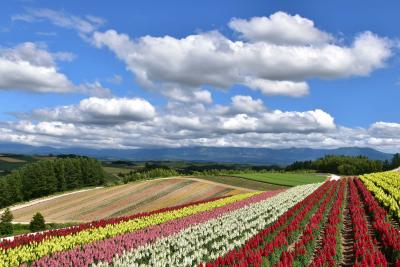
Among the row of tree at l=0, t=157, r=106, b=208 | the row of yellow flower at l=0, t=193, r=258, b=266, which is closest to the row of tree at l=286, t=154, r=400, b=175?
the row of tree at l=0, t=157, r=106, b=208

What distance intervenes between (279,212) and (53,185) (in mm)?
97438

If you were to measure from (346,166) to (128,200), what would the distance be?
91744mm

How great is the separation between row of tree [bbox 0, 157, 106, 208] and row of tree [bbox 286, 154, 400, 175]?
7437cm

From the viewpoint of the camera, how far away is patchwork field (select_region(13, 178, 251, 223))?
59.6m

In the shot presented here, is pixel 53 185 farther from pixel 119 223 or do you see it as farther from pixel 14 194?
pixel 119 223

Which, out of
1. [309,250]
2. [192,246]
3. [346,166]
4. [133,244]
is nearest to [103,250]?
[133,244]

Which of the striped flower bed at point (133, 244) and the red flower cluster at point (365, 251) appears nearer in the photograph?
→ the red flower cluster at point (365, 251)

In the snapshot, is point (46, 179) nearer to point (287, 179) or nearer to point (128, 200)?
point (128, 200)

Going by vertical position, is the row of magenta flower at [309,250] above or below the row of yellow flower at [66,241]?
above

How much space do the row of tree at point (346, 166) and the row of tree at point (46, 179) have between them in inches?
2928

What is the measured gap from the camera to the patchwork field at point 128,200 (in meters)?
59.6

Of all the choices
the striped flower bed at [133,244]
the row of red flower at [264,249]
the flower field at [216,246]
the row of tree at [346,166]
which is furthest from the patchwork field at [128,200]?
the row of tree at [346,166]

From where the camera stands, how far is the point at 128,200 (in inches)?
2650

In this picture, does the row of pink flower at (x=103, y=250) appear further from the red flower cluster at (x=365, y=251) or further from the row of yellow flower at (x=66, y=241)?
the red flower cluster at (x=365, y=251)
